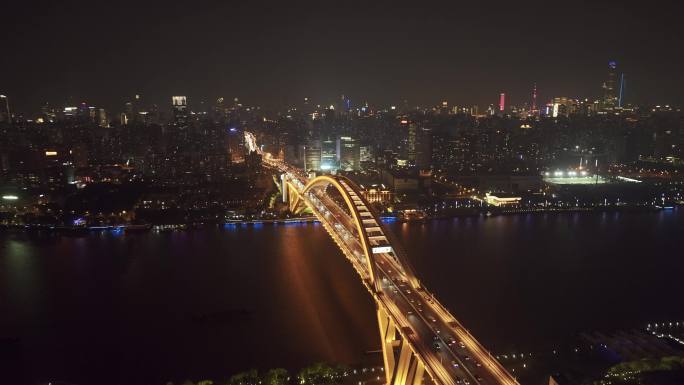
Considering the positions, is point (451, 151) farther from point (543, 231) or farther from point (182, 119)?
point (182, 119)

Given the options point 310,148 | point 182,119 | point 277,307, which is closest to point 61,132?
point 182,119

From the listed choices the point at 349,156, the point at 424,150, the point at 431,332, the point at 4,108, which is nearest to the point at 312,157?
the point at 349,156

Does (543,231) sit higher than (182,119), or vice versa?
(182,119)

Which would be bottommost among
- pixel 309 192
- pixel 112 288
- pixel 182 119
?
pixel 112 288

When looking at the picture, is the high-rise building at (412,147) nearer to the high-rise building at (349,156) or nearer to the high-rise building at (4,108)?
the high-rise building at (349,156)

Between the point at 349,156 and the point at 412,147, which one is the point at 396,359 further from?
the point at 412,147

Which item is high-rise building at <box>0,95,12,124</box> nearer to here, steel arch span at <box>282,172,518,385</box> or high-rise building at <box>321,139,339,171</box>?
high-rise building at <box>321,139,339,171</box>

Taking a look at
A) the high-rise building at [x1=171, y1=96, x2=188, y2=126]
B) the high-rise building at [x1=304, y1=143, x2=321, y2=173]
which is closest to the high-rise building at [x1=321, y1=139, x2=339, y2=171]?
the high-rise building at [x1=304, y1=143, x2=321, y2=173]

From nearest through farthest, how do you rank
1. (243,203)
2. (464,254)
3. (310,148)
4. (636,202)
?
(464,254) → (243,203) → (636,202) → (310,148)
